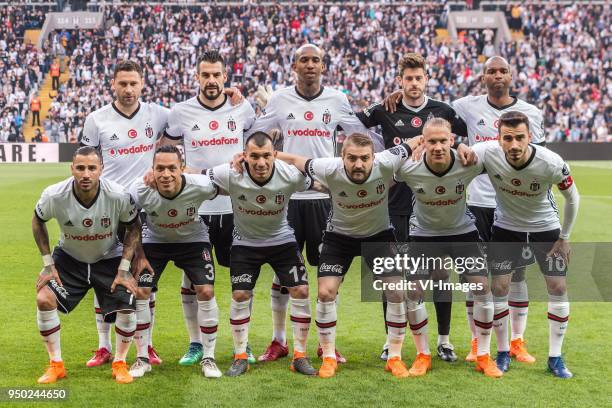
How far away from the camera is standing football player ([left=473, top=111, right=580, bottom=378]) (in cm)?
616

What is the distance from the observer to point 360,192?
6305 millimetres

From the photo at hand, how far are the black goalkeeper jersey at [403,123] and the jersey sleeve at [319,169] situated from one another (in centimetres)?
85

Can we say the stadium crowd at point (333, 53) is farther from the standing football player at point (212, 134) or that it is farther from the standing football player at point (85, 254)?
the standing football player at point (85, 254)

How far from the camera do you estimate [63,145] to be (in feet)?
98.5

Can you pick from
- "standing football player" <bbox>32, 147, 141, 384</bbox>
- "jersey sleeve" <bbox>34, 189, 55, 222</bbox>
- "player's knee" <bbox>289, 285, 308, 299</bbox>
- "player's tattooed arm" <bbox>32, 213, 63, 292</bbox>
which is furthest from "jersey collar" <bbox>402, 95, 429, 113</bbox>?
"player's tattooed arm" <bbox>32, 213, 63, 292</bbox>

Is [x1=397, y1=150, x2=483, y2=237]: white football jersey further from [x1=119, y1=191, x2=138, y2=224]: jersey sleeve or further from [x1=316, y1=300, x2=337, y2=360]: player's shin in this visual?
[x1=119, y1=191, x2=138, y2=224]: jersey sleeve

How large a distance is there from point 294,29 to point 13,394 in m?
36.1

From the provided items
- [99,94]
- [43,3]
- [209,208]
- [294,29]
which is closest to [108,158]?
[209,208]

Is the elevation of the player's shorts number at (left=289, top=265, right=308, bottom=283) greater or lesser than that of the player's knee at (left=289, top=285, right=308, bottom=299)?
greater

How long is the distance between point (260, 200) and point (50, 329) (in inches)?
73.5

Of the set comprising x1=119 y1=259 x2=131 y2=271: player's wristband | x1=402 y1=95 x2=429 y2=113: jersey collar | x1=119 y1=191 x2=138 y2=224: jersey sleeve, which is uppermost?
x1=402 y1=95 x2=429 y2=113: jersey collar

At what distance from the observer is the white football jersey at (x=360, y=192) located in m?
6.29

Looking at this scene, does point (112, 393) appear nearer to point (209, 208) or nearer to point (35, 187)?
point (209, 208)

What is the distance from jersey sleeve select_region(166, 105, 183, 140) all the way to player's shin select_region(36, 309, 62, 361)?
6.44ft
